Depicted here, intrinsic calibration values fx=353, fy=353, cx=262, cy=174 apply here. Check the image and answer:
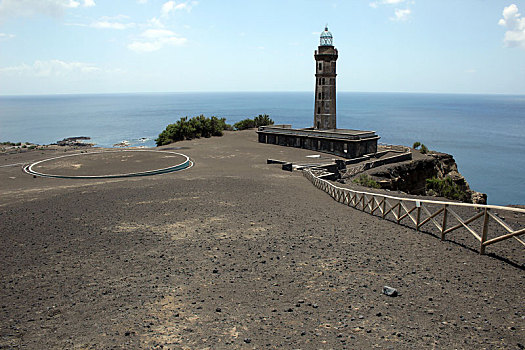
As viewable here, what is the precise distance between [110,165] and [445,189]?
32.9 m

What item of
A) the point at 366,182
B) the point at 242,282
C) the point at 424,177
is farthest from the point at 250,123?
the point at 242,282

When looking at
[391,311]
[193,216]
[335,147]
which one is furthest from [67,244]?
[335,147]

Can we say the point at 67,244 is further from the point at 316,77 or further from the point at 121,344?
the point at 316,77

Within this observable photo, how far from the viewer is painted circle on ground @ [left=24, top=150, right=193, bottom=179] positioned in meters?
27.7

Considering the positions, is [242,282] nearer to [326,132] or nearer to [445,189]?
[445,189]

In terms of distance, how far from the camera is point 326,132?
4341cm

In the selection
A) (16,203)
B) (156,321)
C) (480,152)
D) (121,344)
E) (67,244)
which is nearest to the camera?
(121,344)

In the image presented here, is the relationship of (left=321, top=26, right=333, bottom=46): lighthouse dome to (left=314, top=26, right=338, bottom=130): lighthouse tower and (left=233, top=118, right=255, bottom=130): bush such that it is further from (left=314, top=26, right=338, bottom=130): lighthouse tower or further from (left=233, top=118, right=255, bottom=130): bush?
(left=233, top=118, right=255, bottom=130): bush

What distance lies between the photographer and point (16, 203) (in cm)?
1730

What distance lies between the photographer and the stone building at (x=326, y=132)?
133ft

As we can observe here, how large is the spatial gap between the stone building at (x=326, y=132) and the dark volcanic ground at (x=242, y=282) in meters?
25.8

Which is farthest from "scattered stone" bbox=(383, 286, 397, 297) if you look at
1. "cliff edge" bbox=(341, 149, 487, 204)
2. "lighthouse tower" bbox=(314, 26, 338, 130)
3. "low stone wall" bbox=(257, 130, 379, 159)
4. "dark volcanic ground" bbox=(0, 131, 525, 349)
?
"lighthouse tower" bbox=(314, 26, 338, 130)

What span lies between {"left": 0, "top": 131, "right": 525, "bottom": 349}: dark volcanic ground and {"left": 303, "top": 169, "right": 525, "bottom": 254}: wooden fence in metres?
0.65

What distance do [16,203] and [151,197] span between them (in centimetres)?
637
